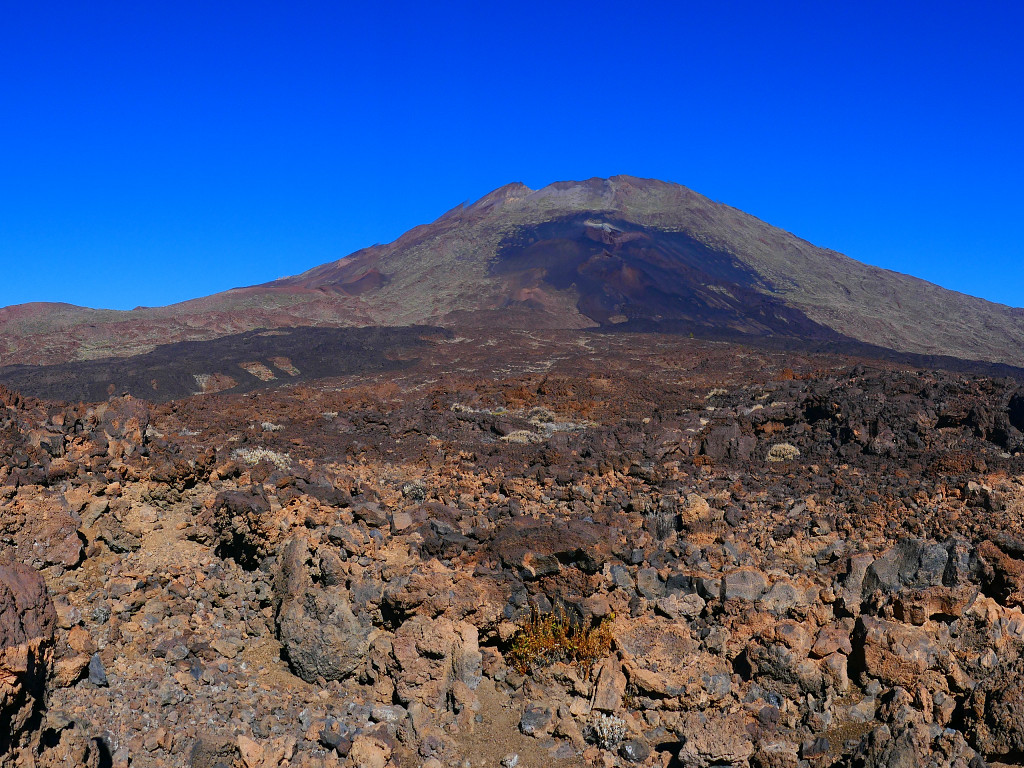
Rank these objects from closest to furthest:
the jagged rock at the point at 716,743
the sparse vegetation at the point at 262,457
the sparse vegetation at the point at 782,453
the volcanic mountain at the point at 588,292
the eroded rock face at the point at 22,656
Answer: the eroded rock face at the point at 22,656 → the jagged rock at the point at 716,743 → the sparse vegetation at the point at 262,457 → the sparse vegetation at the point at 782,453 → the volcanic mountain at the point at 588,292

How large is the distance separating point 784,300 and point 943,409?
50.7 m

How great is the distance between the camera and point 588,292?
53969 mm

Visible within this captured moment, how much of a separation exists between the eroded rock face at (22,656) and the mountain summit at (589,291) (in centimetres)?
3252

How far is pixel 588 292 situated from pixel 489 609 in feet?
162

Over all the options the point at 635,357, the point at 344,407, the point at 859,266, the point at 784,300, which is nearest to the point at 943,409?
the point at 344,407

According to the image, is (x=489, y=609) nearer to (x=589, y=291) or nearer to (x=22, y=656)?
(x=22, y=656)

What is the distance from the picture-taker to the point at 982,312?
207ft

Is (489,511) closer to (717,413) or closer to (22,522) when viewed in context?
(22,522)

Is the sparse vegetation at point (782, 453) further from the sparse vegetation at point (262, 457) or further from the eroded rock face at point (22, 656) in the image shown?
the eroded rock face at point (22, 656)

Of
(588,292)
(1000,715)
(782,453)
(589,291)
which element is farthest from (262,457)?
(589,291)

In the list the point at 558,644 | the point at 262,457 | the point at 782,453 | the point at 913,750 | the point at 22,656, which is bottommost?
the point at 913,750

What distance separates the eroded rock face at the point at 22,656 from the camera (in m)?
3.98

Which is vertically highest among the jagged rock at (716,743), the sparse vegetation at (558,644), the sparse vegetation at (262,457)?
the sparse vegetation at (262,457)

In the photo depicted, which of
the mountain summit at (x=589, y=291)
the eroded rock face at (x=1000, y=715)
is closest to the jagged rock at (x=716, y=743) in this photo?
the eroded rock face at (x=1000, y=715)
